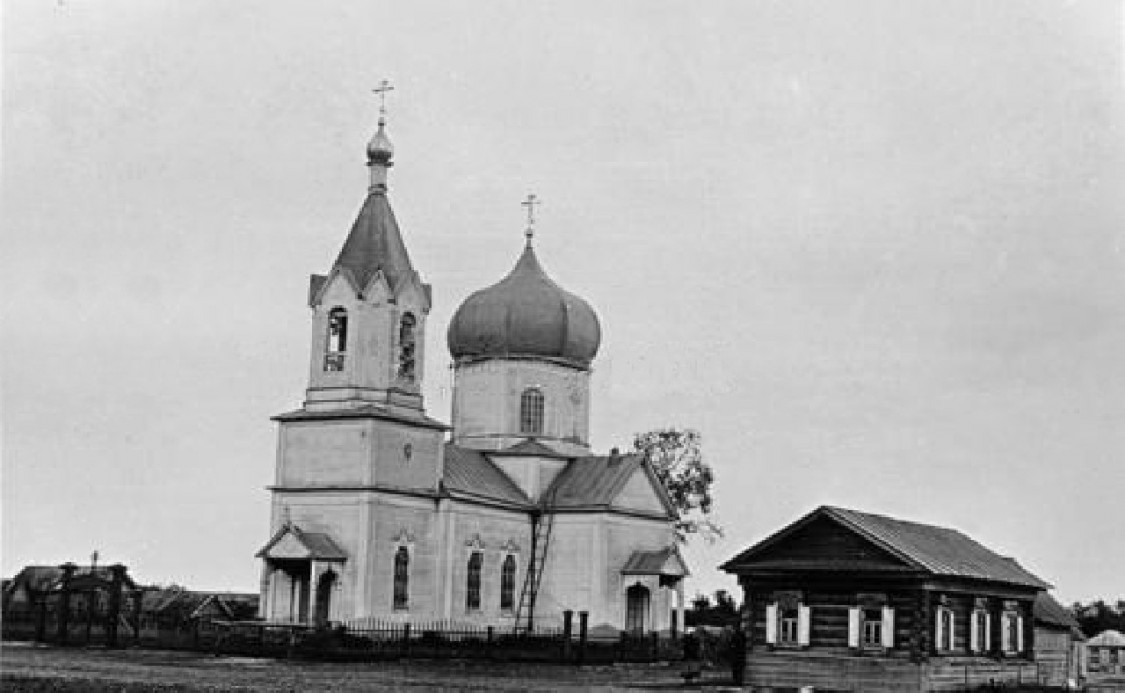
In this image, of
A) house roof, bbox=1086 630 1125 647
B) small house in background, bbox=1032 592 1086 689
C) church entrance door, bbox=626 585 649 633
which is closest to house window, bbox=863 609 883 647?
small house in background, bbox=1032 592 1086 689

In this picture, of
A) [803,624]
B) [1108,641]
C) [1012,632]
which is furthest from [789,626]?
[1108,641]

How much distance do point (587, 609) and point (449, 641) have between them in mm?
9271

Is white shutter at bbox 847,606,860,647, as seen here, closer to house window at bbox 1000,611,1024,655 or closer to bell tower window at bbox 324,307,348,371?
house window at bbox 1000,611,1024,655

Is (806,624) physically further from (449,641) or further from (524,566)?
(524,566)

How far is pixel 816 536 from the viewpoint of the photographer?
1373 inches

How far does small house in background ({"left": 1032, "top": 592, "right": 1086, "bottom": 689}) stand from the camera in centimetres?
4666

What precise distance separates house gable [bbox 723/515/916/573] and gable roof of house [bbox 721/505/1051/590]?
4 cm

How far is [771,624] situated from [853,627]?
2.07 metres

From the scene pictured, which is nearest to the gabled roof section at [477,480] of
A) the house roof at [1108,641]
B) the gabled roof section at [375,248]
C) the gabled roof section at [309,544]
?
the gabled roof section at [309,544]

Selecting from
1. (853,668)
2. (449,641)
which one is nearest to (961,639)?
(853,668)

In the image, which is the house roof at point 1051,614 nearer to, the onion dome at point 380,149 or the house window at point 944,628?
the house window at point 944,628

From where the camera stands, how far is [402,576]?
157ft

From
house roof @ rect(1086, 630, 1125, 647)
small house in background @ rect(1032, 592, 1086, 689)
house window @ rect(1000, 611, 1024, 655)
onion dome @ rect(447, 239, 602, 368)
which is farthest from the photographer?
house roof @ rect(1086, 630, 1125, 647)

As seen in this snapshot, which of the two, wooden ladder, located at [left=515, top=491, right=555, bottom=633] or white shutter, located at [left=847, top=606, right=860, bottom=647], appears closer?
white shutter, located at [left=847, top=606, right=860, bottom=647]
